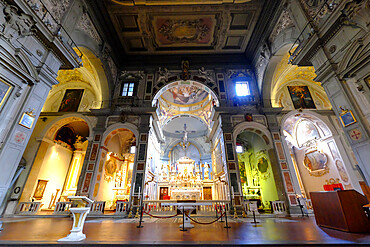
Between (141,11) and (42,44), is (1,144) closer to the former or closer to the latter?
(42,44)

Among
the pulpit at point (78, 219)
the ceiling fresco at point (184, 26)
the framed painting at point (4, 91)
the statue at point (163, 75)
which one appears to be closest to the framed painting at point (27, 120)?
the framed painting at point (4, 91)

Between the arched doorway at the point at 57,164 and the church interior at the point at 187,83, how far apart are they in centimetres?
9

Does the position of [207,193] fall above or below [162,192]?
below

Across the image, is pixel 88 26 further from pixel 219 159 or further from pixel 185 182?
pixel 185 182

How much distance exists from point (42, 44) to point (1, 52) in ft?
5.26

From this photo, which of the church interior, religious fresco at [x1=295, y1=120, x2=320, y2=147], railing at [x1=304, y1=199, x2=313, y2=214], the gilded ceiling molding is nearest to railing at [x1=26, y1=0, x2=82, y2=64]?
the church interior

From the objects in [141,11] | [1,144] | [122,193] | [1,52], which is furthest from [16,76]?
[122,193]

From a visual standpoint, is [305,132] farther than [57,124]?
Yes

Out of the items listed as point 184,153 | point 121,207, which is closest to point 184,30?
point 121,207

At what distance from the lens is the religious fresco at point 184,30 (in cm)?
1039

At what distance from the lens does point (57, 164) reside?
11.9m

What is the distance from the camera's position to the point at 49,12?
19.6ft

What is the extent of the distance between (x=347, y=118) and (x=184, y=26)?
9.78 meters

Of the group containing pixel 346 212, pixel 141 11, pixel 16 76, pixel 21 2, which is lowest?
pixel 346 212
